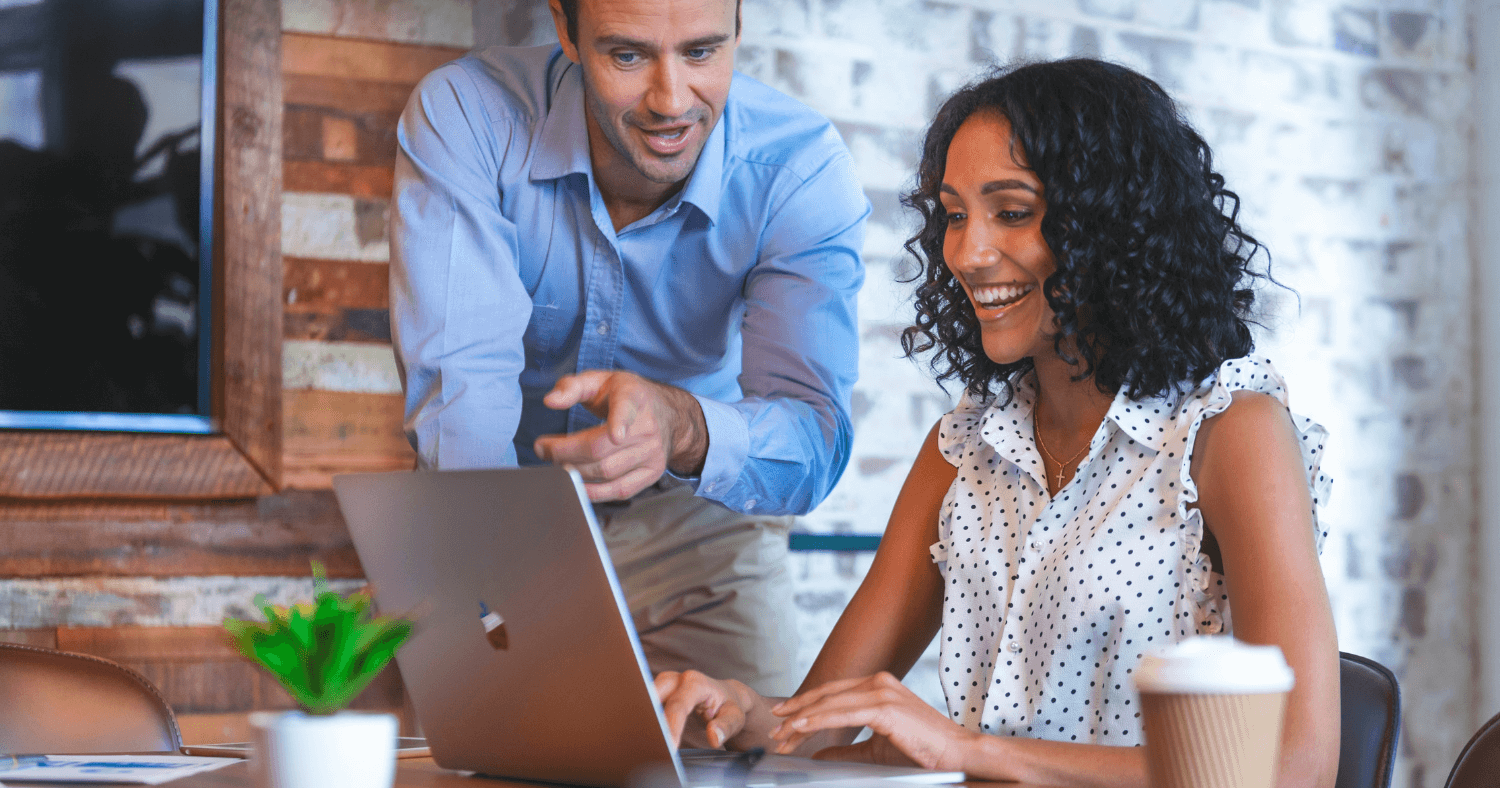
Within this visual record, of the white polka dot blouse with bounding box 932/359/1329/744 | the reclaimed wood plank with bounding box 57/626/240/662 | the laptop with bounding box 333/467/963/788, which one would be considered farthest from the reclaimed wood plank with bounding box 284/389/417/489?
the laptop with bounding box 333/467/963/788

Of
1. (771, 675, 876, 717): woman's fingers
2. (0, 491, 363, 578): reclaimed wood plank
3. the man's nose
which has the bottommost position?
(0, 491, 363, 578): reclaimed wood plank

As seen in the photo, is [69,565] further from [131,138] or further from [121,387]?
[131,138]

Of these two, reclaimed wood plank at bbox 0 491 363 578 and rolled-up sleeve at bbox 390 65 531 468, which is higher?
rolled-up sleeve at bbox 390 65 531 468

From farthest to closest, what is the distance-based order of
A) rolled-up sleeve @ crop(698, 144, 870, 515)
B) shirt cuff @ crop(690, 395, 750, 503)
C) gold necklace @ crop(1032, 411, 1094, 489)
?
1. rolled-up sleeve @ crop(698, 144, 870, 515)
2. shirt cuff @ crop(690, 395, 750, 503)
3. gold necklace @ crop(1032, 411, 1094, 489)

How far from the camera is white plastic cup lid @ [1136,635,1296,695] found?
0.60 m

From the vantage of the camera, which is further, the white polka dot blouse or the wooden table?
the white polka dot blouse

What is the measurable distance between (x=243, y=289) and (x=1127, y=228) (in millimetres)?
1385

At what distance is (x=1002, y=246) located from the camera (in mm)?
1457

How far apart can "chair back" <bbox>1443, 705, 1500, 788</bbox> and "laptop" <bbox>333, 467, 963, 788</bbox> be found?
1.41 feet

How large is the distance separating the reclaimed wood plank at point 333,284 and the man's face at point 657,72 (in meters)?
0.59

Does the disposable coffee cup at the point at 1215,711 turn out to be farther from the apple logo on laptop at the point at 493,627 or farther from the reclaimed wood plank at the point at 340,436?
the reclaimed wood plank at the point at 340,436

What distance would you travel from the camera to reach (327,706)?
70cm

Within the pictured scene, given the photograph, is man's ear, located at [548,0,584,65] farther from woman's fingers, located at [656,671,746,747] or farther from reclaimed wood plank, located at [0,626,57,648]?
reclaimed wood plank, located at [0,626,57,648]

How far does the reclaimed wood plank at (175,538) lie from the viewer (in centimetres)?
204
